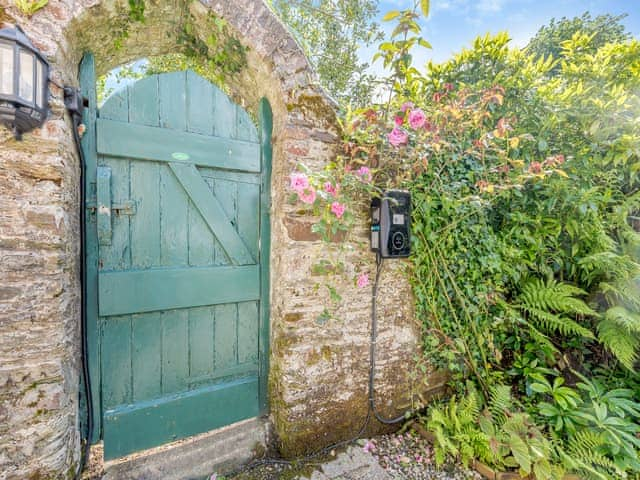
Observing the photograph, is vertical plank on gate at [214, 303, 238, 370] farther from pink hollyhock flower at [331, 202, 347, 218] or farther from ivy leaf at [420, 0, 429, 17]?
ivy leaf at [420, 0, 429, 17]

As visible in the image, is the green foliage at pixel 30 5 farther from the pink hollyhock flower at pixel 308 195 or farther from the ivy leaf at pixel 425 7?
the ivy leaf at pixel 425 7

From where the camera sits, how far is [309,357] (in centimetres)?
169

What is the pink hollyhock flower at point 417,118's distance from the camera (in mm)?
1700

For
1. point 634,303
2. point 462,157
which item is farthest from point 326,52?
point 634,303

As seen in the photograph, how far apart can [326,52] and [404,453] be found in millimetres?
4989

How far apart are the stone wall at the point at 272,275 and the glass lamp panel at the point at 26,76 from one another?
119mm

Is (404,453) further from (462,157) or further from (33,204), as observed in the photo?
(33,204)

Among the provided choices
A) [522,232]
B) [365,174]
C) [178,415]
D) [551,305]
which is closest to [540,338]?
[551,305]

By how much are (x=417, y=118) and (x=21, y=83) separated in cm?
182

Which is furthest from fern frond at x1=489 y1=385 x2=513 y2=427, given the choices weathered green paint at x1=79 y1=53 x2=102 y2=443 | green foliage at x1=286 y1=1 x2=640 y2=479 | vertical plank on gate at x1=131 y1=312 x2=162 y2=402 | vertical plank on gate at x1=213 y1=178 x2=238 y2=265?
weathered green paint at x1=79 y1=53 x2=102 y2=443

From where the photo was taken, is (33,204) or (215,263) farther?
(215,263)

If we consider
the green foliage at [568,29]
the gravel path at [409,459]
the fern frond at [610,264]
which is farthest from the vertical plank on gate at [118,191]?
the green foliage at [568,29]

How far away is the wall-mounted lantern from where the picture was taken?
0.94 meters

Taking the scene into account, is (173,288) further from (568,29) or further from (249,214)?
(568,29)
